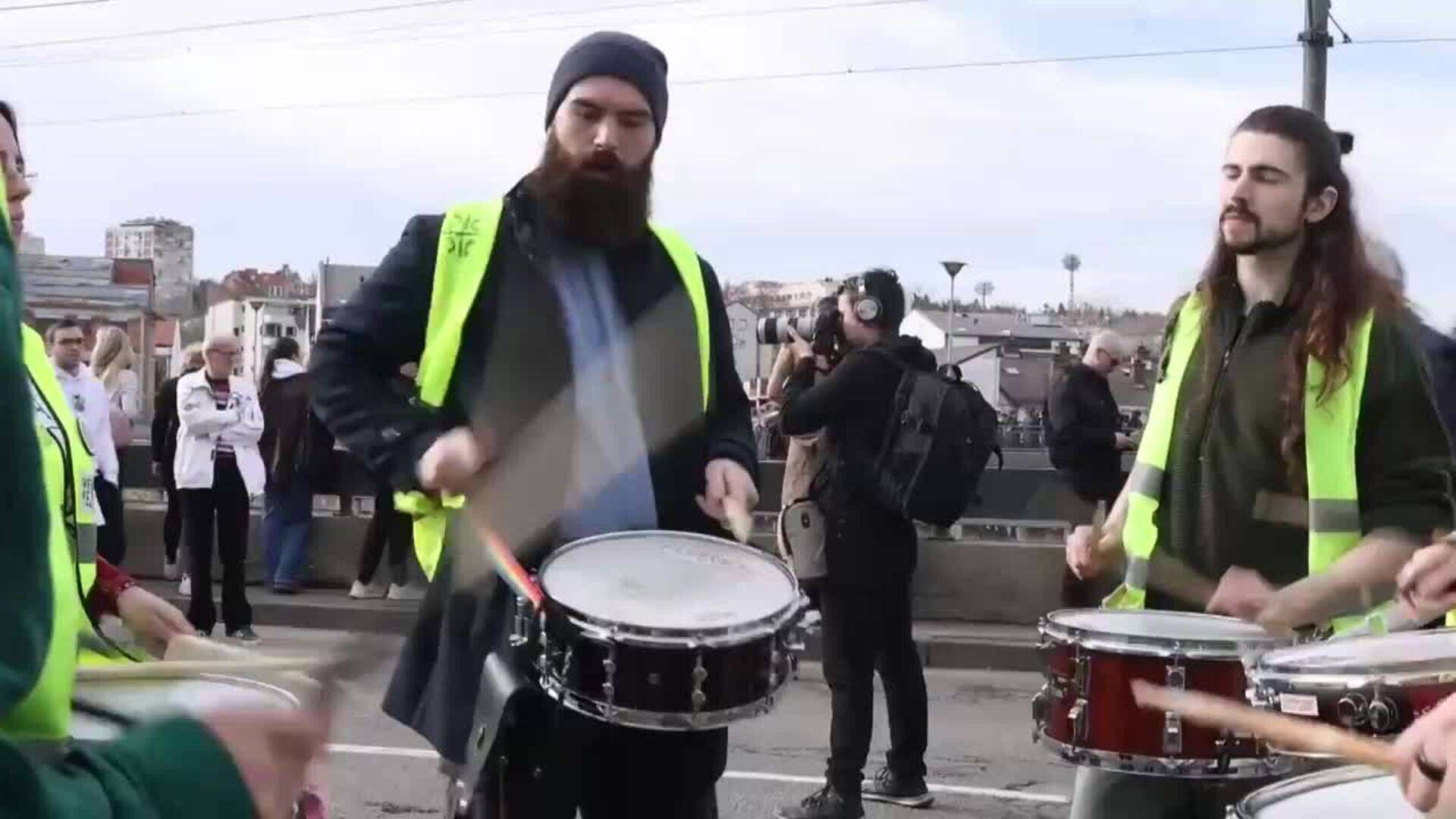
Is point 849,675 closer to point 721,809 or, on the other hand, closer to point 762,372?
point 721,809

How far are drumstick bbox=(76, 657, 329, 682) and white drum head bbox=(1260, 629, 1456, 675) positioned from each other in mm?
1534

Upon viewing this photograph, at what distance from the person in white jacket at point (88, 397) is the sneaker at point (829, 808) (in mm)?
4122

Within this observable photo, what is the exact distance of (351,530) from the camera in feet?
36.8

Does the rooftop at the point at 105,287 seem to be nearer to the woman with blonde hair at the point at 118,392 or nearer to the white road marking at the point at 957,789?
the woman with blonde hair at the point at 118,392

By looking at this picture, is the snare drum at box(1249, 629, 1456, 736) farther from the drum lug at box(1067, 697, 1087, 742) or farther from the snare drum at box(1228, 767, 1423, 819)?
the drum lug at box(1067, 697, 1087, 742)

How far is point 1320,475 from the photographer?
3.12m

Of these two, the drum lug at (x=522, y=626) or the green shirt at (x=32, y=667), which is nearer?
the green shirt at (x=32, y=667)

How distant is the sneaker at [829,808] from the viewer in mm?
5641

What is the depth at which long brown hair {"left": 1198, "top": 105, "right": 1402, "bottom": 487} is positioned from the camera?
317 centimetres

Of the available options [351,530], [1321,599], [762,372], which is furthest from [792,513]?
[762,372]

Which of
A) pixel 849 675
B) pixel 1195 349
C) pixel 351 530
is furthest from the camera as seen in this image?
pixel 351 530

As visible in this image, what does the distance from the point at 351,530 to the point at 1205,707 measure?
31.3 feet

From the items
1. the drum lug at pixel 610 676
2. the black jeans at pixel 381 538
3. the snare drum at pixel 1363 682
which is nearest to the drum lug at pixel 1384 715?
the snare drum at pixel 1363 682

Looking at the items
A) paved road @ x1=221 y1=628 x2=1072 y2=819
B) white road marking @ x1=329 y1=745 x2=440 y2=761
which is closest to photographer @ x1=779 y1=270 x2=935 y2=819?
paved road @ x1=221 y1=628 x2=1072 y2=819
